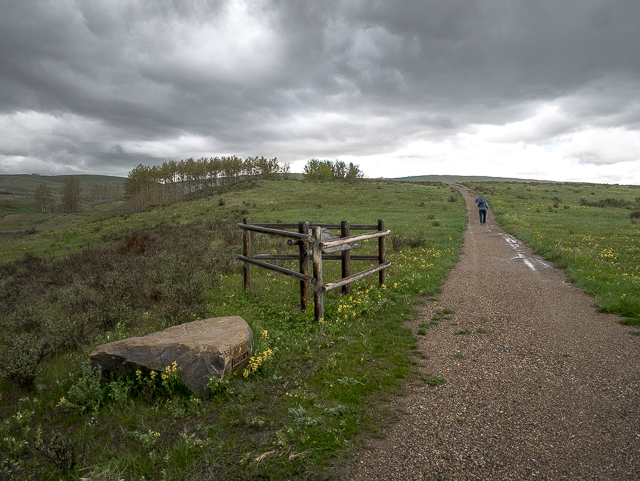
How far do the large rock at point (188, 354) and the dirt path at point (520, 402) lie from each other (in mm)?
2555

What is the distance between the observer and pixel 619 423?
431cm

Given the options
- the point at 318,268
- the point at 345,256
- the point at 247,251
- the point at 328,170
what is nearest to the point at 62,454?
the point at 318,268

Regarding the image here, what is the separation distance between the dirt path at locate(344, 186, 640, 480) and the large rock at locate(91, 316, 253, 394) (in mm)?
2555

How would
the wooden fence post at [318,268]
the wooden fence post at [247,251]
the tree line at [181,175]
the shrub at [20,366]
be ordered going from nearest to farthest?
the shrub at [20,366], the wooden fence post at [318,268], the wooden fence post at [247,251], the tree line at [181,175]

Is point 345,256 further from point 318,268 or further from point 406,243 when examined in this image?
point 406,243

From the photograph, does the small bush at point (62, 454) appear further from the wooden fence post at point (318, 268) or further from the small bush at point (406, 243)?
the small bush at point (406, 243)

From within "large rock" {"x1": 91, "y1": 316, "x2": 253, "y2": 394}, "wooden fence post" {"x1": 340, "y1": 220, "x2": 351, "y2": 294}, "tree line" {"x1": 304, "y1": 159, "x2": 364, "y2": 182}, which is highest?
"tree line" {"x1": 304, "y1": 159, "x2": 364, "y2": 182}

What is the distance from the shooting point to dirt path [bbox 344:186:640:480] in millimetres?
3691

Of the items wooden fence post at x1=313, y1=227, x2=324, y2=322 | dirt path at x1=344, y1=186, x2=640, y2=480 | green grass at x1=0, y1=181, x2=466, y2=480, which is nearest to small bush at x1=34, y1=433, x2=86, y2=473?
green grass at x1=0, y1=181, x2=466, y2=480

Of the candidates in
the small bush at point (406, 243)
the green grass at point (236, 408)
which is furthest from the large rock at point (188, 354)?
the small bush at point (406, 243)

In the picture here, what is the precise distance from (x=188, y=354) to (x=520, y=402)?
4.82 m

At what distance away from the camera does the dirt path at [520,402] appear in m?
3.69

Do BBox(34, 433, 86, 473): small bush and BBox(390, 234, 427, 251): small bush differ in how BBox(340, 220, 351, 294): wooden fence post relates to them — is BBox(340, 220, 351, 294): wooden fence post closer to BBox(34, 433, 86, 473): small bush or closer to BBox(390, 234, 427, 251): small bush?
BBox(34, 433, 86, 473): small bush

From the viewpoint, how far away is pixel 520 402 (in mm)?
4836
